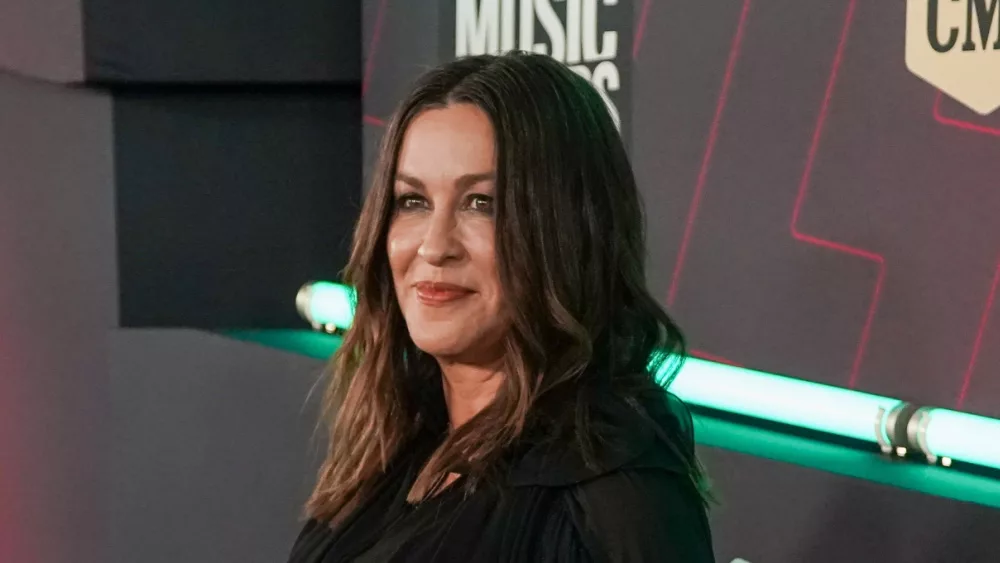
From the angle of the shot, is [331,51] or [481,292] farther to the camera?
[331,51]

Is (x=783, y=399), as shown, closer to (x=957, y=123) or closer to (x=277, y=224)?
(x=957, y=123)

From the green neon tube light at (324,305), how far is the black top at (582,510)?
136 cm

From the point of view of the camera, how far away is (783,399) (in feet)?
4.68

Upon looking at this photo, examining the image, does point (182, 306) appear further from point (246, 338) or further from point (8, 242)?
point (8, 242)

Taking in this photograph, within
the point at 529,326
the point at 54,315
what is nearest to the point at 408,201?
the point at 529,326

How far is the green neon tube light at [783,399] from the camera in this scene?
1.33 metres

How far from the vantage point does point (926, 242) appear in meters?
1.33

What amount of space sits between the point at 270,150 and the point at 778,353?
4.75 feet

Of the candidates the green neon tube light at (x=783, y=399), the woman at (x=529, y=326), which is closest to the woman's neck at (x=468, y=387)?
the woman at (x=529, y=326)

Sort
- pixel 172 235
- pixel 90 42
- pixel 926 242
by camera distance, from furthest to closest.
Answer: pixel 172 235
pixel 90 42
pixel 926 242

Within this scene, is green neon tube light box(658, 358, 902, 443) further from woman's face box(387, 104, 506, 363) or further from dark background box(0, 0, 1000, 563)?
woman's face box(387, 104, 506, 363)

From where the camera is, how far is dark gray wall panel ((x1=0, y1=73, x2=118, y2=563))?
8.31 ft

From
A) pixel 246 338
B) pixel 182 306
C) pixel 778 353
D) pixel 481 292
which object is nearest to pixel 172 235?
pixel 182 306

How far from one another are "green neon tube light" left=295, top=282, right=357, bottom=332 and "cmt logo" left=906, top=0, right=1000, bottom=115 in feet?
4.39
